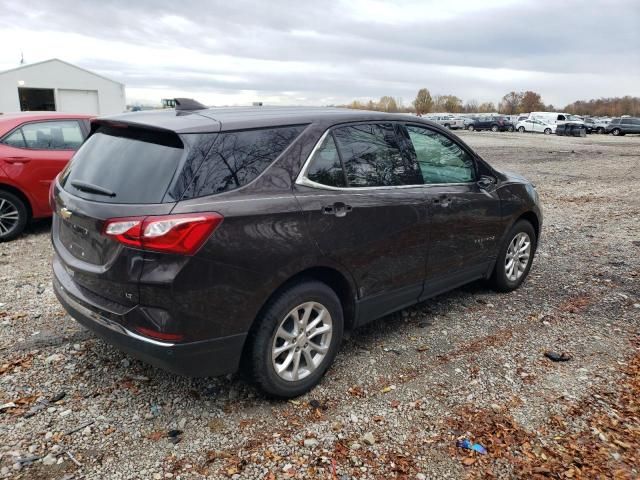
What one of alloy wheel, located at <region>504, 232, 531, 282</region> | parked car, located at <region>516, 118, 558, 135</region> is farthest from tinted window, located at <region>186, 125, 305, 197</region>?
parked car, located at <region>516, 118, 558, 135</region>

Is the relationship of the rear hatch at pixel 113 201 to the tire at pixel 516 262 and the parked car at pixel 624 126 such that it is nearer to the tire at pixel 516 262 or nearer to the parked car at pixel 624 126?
the tire at pixel 516 262

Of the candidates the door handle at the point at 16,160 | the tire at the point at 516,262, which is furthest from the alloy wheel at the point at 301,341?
the door handle at the point at 16,160

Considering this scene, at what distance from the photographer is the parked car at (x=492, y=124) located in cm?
4974

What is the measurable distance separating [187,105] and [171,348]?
169 centimetres

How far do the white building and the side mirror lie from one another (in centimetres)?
3819

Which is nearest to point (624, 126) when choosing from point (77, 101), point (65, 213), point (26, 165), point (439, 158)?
point (77, 101)

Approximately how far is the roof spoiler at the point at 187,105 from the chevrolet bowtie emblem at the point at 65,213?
96 centimetres

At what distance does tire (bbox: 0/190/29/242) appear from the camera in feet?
21.7

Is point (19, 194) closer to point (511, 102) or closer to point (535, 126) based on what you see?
point (535, 126)

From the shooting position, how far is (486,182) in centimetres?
462

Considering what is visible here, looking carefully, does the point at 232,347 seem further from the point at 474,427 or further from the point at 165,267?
the point at 474,427

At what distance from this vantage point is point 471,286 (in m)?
5.38

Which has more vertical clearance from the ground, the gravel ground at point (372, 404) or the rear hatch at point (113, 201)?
the rear hatch at point (113, 201)

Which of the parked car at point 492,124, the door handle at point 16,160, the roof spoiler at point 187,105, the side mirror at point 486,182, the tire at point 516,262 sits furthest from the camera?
the parked car at point 492,124
